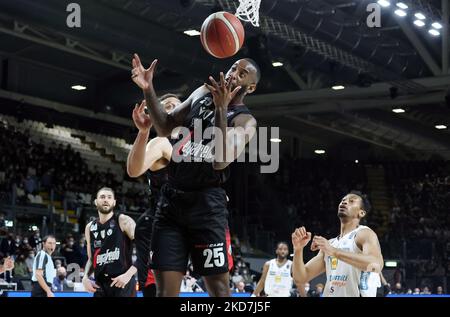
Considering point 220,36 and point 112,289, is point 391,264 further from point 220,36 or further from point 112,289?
point 220,36

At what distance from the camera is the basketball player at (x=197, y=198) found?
16.8 ft

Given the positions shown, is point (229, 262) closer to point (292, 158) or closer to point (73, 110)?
point (73, 110)

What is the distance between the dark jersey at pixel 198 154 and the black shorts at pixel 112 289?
374 centimetres

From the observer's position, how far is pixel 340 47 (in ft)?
62.0

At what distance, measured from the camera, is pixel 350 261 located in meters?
6.32

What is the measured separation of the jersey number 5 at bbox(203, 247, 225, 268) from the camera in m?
5.15

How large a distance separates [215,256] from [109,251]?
399 centimetres

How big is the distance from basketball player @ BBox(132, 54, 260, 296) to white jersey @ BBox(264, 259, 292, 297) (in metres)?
9.48

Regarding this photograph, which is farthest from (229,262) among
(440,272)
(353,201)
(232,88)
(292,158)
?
(292,158)

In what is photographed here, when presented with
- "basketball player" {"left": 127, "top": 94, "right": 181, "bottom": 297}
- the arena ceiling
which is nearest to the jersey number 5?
"basketball player" {"left": 127, "top": 94, "right": 181, "bottom": 297}

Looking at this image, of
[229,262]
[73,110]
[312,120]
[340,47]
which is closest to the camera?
[229,262]

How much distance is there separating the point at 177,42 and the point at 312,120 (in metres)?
12.8

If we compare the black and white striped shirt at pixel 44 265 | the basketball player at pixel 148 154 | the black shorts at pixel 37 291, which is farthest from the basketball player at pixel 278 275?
the basketball player at pixel 148 154

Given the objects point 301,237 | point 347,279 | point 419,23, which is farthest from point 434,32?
point 301,237
